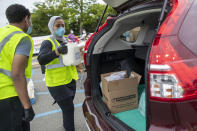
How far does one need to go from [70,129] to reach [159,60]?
1.94 metres

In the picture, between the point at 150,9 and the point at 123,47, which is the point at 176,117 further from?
the point at 123,47

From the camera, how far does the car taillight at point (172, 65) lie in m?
0.93

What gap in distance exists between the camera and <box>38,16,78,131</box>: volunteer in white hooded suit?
2.09m

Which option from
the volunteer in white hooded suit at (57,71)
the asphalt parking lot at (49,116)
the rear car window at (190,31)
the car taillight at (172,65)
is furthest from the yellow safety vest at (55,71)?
the rear car window at (190,31)

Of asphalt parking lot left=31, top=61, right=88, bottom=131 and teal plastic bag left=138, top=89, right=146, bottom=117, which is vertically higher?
teal plastic bag left=138, top=89, right=146, bottom=117

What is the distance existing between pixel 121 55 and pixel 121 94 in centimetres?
86

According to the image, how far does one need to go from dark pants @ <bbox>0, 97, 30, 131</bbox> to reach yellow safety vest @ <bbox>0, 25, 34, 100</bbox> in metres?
0.06

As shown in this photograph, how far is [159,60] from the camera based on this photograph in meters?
0.98

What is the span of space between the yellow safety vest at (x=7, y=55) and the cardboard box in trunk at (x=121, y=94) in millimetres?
1057

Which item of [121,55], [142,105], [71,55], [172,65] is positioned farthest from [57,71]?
[172,65]

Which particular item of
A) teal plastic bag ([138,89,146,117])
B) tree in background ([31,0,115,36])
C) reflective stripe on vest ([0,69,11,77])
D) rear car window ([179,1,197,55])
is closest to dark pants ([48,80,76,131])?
reflective stripe on vest ([0,69,11,77])

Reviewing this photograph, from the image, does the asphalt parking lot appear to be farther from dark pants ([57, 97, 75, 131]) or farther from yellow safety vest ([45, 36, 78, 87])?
yellow safety vest ([45, 36, 78, 87])

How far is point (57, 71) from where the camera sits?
2.21 m

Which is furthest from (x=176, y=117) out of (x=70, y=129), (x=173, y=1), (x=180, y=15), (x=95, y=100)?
(x=70, y=129)
